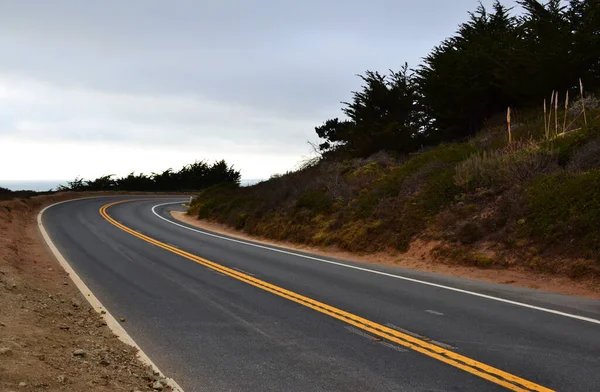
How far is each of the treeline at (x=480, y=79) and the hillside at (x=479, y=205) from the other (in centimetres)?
233

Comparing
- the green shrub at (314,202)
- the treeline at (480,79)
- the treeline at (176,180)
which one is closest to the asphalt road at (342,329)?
the green shrub at (314,202)

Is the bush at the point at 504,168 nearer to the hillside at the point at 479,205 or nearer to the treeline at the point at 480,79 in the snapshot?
the hillside at the point at 479,205

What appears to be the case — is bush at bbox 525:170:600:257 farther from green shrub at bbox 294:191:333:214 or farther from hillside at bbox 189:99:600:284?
green shrub at bbox 294:191:333:214

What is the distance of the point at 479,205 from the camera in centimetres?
1377

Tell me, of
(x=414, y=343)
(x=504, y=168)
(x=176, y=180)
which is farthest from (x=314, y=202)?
(x=176, y=180)

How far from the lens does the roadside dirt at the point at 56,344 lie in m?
4.27

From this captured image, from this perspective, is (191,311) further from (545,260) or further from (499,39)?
(499,39)

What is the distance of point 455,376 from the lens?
4699 millimetres

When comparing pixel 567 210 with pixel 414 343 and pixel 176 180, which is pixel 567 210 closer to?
pixel 414 343

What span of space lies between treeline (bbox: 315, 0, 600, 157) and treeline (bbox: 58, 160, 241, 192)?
114 feet

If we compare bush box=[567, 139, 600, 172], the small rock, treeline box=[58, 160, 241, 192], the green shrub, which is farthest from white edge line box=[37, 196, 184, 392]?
treeline box=[58, 160, 241, 192]

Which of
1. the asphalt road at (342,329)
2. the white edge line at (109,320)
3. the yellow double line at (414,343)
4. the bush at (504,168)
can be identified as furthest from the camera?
the bush at (504,168)

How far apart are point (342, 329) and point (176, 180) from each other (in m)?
60.4

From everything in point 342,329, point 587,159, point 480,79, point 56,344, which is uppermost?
point 480,79
